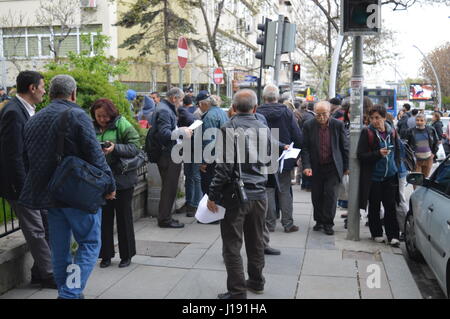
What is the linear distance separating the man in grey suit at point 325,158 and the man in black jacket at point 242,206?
2684 millimetres

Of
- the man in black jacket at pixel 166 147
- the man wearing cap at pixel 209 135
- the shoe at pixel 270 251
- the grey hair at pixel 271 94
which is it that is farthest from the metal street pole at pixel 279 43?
the shoe at pixel 270 251

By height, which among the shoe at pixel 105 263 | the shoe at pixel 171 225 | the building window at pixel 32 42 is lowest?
the shoe at pixel 171 225

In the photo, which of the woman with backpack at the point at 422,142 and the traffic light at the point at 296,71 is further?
the traffic light at the point at 296,71

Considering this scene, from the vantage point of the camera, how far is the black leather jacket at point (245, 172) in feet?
14.9

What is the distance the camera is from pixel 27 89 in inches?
188

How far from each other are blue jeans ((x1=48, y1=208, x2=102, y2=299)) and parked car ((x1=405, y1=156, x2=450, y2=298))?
2971mm

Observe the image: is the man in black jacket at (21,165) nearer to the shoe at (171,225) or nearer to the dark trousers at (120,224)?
the dark trousers at (120,224)

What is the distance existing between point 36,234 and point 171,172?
2.87 meters

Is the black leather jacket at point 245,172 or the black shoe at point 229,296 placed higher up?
the black leather jacket at point 245,172

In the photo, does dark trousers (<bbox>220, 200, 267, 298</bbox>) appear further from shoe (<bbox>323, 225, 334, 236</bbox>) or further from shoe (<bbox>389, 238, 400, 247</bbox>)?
shoe (<bbox>323, 225, 334, 236</bbox>)

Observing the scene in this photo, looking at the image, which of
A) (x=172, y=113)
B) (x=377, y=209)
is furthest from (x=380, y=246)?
(x=172, y=113)

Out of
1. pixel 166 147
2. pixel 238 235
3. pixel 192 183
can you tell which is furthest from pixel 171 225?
pixel 238 235
